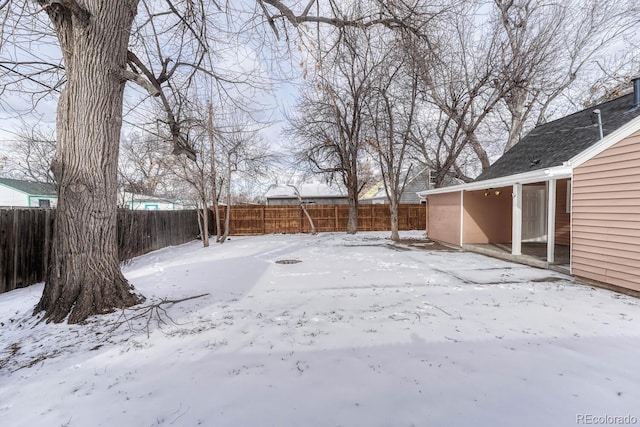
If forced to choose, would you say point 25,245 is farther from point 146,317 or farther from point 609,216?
point 609,216

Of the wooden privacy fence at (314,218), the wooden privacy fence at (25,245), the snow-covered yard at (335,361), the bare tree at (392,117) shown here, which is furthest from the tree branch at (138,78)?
the wooden privacy fence at (314,218)

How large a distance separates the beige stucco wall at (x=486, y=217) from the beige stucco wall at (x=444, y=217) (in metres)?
0.31

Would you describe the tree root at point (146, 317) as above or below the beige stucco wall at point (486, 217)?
below

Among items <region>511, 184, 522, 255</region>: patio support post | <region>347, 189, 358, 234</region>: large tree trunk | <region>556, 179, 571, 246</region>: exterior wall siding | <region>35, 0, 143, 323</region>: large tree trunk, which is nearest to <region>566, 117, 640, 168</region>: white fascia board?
<region>511, 184, 522, 255</region>: patio support post

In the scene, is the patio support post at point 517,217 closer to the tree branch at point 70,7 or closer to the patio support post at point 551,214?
the patio support post at point 551,214

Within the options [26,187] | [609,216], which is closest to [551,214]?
[609,216]

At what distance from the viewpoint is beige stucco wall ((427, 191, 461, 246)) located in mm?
9798

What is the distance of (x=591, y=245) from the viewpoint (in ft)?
16.1

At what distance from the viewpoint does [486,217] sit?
9.55 meters

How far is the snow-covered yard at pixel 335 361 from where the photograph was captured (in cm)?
181

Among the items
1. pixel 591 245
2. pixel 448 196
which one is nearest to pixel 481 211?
pixel 448 196

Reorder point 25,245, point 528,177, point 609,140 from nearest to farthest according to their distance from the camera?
1. point 609,140
2. point 25,245
3. point 528,177

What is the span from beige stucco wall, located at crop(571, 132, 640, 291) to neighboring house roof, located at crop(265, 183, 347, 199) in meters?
20.2

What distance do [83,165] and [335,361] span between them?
140 inches
